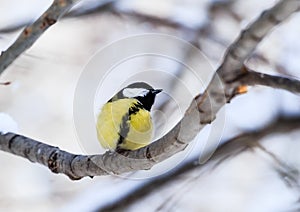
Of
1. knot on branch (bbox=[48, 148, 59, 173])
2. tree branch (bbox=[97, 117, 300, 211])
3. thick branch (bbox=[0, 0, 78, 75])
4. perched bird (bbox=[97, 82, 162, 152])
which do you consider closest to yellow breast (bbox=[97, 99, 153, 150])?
perched bird (bbox=[97, 82, 162, 152])

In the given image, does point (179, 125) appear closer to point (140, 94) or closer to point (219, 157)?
point (140, 94)

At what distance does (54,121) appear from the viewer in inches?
74.6

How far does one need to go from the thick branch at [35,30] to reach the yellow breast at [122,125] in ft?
0.91

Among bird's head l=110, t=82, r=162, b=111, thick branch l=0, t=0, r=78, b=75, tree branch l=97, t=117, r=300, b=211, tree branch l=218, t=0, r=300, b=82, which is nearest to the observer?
tree branch l=218, t=0, r=300, b=82

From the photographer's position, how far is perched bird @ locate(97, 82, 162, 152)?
1046 mm

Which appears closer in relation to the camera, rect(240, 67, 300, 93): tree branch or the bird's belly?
rect(240, 67, 300, 93): tree branch

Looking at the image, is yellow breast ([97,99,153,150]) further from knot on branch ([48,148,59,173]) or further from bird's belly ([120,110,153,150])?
knot on branch ([48,148,59,173])

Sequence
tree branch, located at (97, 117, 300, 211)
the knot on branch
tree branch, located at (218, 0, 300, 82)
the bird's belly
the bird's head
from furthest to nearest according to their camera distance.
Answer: tree branch, located at (97, 117, 300, 211) → the bird's head → the bird's belly → the knot on branch → tree branch, located at (218, 0, 300, 82)

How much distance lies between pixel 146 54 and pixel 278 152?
488 millimetres

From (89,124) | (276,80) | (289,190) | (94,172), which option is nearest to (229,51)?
(276,80)

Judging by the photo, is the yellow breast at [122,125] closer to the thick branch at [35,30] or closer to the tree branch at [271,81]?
the thick branch at [35,30]

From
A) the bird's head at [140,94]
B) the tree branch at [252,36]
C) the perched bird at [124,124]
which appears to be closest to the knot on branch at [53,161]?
the perched bird at [124,124]

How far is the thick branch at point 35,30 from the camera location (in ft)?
2.58

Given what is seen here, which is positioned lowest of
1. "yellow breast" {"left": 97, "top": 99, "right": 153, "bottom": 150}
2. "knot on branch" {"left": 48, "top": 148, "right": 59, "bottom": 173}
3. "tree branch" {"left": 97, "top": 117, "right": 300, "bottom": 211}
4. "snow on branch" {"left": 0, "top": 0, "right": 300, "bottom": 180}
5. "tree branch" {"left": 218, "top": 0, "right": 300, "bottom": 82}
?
"tree branch" {"left": 97, "top": 117, "right": 300, "bottom": 211}
